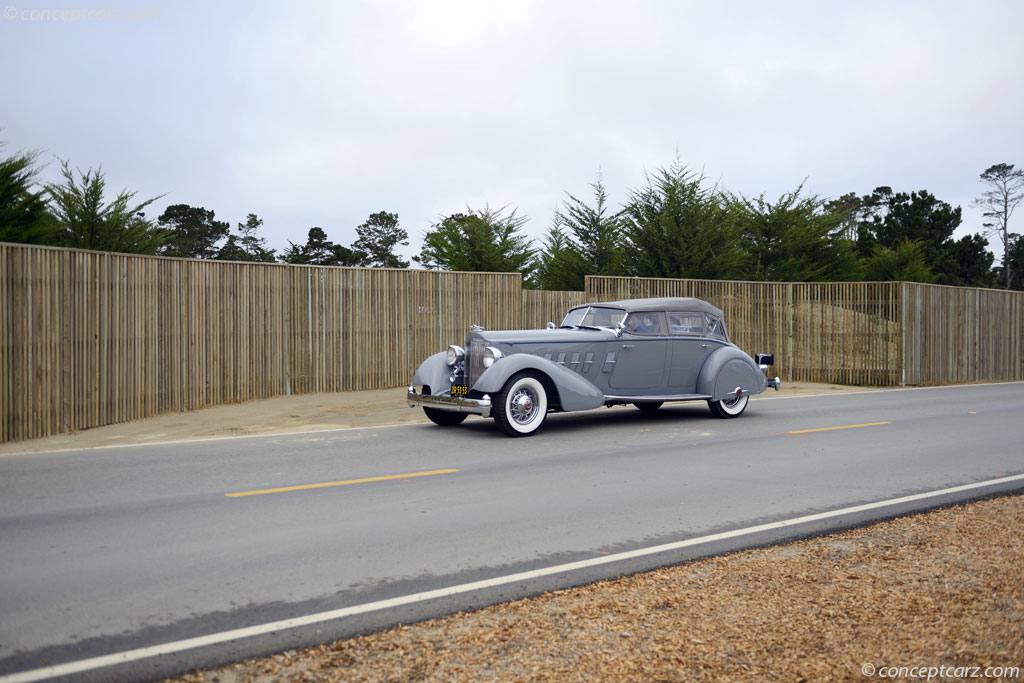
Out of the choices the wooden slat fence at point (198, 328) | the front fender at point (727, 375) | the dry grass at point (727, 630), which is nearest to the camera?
the dry grass at point (727, 630)

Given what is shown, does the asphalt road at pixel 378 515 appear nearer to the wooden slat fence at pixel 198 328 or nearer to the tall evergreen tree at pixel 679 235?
the wooden slat fence at pixel 198 328

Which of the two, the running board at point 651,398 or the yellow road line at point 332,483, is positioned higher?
the running board at point 651,398

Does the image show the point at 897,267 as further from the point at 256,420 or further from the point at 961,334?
the point at 256,420

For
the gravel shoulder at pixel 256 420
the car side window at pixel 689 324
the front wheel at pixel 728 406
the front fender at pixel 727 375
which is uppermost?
the car side window at pixel 689 324

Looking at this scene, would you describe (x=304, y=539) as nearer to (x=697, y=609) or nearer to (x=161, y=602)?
(x=161, y=602)

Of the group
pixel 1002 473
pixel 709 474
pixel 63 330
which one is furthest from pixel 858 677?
pixel 63 330

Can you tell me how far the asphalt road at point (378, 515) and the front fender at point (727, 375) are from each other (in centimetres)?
103

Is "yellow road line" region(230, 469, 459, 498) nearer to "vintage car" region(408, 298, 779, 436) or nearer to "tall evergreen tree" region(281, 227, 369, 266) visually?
"vintage car" region(408, 298, 779, 436)

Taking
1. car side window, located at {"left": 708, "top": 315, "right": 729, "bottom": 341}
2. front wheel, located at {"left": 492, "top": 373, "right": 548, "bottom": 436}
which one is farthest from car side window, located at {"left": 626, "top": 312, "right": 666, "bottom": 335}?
front wheel, located at {"left": 492, "top": 373, "right": 548, "bottom": 436}

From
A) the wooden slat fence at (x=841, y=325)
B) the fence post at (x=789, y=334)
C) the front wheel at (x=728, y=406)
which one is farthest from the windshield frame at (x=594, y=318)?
the fence post at (x=789, y=334)

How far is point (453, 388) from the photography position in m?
10.9

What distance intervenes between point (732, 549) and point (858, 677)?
84.0 inches

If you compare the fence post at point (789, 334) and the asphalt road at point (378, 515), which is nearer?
the asphalt road at point (378, 515)

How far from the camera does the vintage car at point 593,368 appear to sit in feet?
35.1
